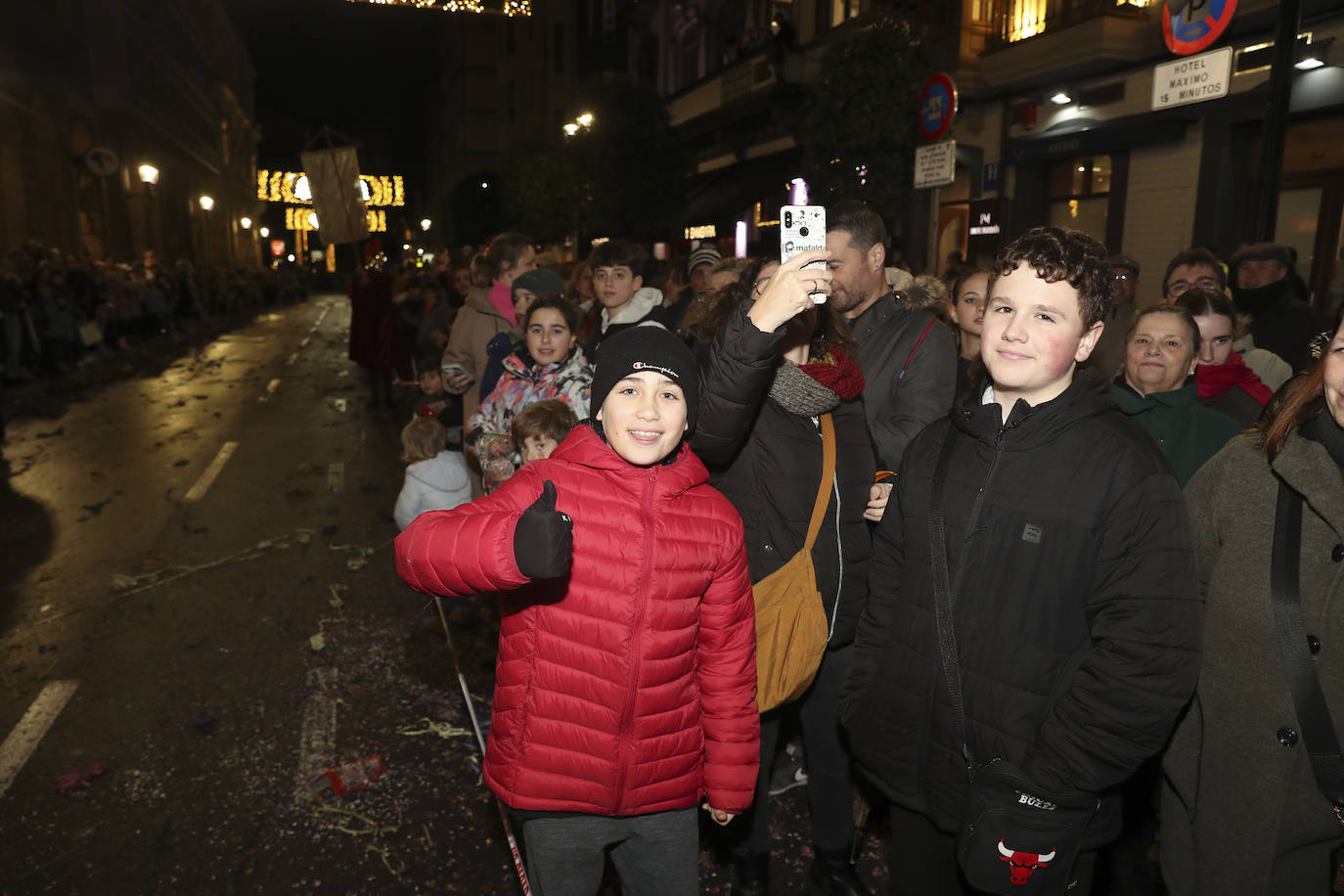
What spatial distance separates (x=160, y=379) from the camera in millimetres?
17469

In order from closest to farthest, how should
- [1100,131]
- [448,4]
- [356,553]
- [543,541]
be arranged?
1. [543,541]
2. [356,553]
3. [448,4]
4. [1100,131]

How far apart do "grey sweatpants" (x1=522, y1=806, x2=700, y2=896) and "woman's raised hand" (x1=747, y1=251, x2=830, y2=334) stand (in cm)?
140

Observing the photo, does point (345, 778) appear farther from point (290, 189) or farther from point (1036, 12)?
point (290, 189)

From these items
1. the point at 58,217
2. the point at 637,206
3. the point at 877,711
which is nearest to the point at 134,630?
the point at 877,711

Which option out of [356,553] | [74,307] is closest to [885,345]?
[356,553]

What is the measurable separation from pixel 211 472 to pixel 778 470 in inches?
344

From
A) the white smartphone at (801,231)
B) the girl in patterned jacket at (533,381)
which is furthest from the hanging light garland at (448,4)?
the white smartphone at (801,231)

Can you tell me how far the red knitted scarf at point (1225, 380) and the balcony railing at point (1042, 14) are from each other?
38.1ft

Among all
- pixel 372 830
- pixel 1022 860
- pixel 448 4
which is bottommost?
pixel 372 830

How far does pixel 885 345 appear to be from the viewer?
3490 millimetres

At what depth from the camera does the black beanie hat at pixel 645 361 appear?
236 cm

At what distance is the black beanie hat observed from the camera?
236cm

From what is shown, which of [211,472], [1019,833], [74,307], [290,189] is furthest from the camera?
[290,189]

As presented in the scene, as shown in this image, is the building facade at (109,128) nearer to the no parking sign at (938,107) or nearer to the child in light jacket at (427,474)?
the no parking sign at (938,107)
